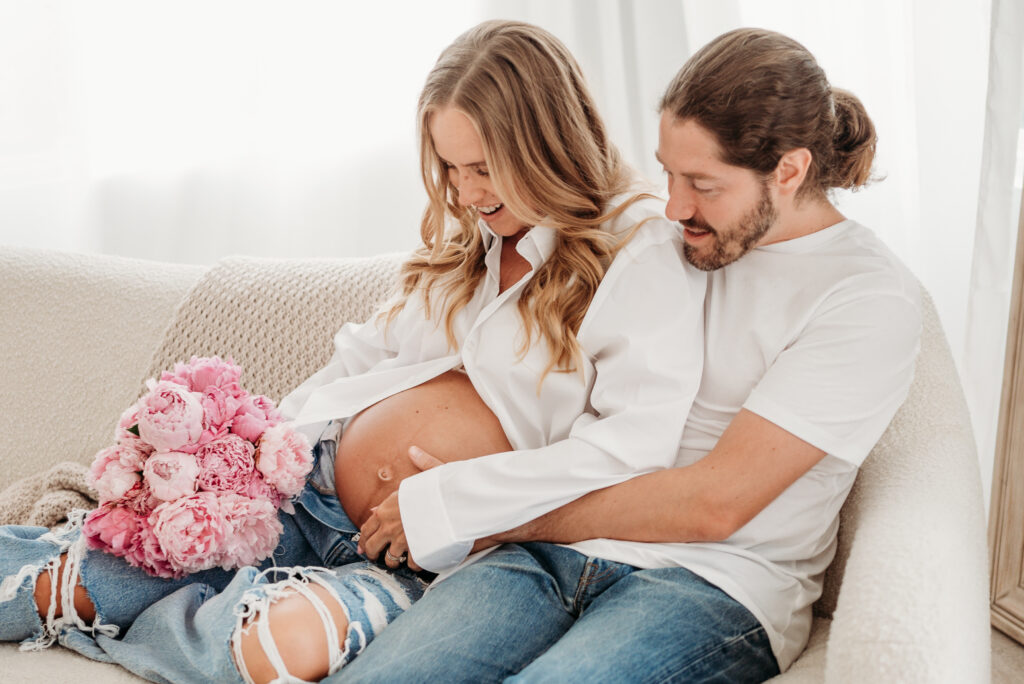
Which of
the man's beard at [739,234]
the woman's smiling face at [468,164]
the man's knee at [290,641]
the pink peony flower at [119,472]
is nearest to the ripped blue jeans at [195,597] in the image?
the man's knee at [290,641]

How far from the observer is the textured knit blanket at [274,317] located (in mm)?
1803

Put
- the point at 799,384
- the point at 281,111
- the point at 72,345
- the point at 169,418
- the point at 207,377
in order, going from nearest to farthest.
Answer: the point at 799,384
the point at 169,418
the point at 207,377
the point at 72,345
the point at 281,111

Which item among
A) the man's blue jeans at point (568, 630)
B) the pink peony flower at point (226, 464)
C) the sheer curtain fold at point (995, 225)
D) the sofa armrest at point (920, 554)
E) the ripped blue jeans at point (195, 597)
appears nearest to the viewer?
the sofa armrest at point (920, 554)

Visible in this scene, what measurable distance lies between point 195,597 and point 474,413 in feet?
1.49

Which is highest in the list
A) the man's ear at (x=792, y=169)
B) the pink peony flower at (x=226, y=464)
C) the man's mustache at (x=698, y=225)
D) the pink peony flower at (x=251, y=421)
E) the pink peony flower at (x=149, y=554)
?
the man's ear at (x=792, y=169)

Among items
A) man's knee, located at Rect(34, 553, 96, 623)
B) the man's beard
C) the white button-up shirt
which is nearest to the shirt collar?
the white button-up shirt

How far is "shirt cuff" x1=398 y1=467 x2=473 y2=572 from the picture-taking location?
1.27 m

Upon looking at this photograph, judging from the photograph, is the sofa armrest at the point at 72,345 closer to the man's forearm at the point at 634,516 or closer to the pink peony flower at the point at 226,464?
the pink peony flower at the point at 226,464

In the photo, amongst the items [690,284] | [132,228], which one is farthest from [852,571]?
[132,228]

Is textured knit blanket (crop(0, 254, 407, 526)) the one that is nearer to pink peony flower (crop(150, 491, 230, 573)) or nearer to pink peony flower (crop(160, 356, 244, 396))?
pink peony flower (crop(160, 356, 244, 396))

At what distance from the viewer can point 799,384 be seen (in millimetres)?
1159

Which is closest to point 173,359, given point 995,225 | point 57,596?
point 57,596

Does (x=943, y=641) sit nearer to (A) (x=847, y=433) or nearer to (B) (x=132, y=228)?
(A) (x=847, y=433)

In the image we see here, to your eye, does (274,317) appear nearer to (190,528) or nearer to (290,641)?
(190,528)
